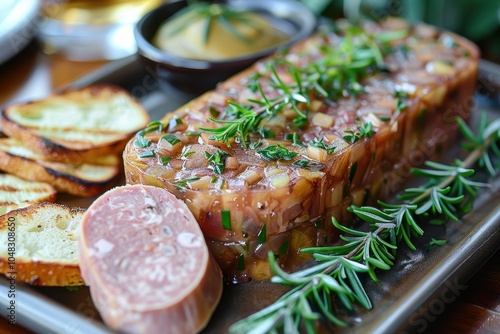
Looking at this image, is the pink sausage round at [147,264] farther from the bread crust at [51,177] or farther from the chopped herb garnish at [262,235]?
the bread crust at [51,177]

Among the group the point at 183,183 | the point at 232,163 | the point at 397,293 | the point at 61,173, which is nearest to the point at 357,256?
the point at 397,293

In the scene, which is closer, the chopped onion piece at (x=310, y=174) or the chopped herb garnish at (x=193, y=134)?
the chopped onion piece at (x=310, y=174)

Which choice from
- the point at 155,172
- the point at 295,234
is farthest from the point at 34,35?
the point at 295,234

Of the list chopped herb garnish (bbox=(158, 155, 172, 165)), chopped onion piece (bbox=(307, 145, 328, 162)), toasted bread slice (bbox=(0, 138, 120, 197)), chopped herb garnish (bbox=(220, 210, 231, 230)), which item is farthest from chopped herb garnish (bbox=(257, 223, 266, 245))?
toasted bread slice (bbox=(0, 138, 120, 197))

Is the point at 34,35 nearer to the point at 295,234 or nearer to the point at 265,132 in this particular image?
the point at 265,132

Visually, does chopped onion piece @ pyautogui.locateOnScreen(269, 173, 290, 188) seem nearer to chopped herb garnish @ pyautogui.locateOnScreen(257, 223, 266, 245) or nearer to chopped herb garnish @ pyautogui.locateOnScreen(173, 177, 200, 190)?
chopped herb garnish @ pyautogui.locateOnScreen(257, 223, 266, 245)

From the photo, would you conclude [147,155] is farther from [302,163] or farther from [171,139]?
[302,163]

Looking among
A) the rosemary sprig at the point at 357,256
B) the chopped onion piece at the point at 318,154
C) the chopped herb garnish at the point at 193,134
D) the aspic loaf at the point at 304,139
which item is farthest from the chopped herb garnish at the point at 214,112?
the rosemary sprig at the point at 357,256
